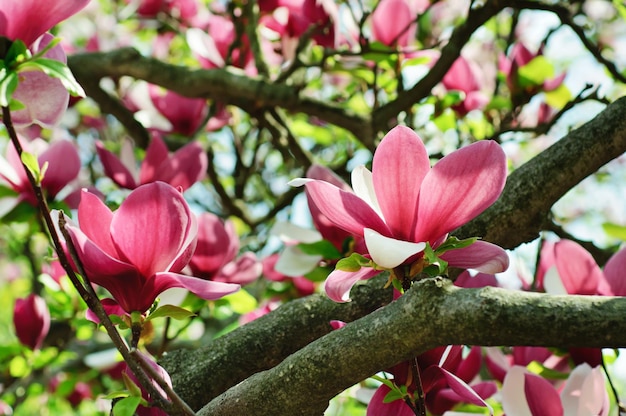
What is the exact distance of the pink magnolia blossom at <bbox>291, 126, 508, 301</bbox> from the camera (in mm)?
605

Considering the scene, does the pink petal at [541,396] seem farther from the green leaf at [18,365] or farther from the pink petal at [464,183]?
the green leaf at [18,365]

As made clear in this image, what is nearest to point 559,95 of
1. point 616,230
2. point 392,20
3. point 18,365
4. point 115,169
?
point 392,20

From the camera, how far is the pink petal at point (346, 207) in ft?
2.04

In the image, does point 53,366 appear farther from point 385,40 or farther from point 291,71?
point 385,40

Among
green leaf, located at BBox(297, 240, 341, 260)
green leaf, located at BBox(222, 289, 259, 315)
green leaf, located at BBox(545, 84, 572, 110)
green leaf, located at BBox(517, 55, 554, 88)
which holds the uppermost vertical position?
green leaf, located at BBox(517, 55, 554, 88)

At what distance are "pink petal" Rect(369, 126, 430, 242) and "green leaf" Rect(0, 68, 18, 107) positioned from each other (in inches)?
11.9

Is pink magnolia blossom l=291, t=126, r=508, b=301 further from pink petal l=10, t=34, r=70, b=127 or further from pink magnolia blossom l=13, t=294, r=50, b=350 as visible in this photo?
pink magnolia blossom l=13, t=294, r=50, b=350

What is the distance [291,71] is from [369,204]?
0.96m

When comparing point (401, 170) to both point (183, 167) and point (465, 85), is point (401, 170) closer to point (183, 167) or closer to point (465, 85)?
point (183, 167)

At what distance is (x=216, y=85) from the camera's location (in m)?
1.54

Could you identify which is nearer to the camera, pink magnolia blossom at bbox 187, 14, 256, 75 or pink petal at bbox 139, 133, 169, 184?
pink petal at bbox 139, 133, 169, 184

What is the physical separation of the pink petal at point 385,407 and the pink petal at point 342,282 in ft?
0.43

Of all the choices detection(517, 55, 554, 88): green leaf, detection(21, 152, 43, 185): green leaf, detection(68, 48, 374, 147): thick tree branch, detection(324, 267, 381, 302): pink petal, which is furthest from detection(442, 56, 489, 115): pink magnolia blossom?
detection(21, 152, 43, 185): green leaf

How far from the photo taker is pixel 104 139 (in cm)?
289
